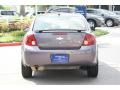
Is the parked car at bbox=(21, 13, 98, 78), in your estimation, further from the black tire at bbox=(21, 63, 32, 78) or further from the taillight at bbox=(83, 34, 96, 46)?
the black tire at bbox=(21, 63, 32, 78)

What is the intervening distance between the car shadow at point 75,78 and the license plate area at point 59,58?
1.74 feet

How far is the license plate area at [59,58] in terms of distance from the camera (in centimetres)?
920

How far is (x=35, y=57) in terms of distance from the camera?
30.2 ft

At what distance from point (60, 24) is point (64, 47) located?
2.73ft

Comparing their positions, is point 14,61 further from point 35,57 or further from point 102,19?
point 102,19

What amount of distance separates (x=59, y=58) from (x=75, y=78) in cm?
102

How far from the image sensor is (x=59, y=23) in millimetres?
10031

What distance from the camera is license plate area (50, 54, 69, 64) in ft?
30.2

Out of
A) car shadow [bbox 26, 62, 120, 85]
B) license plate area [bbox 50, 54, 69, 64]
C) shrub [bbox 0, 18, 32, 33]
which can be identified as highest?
license plate area [bbox 50, 54, 69, 64]

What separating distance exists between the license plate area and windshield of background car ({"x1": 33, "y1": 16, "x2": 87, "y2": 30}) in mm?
757

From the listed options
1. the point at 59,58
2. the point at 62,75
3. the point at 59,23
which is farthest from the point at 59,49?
the point at 62,75

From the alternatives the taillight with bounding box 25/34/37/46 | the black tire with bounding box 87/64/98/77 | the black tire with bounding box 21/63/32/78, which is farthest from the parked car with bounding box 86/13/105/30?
the taillight with bounding box 25/34/37/46
